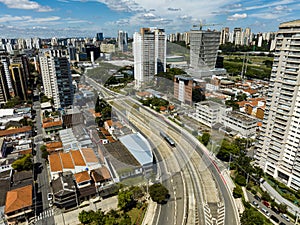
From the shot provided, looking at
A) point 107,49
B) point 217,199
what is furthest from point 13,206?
point 107,49

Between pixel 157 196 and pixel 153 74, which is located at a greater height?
pixel 153 74

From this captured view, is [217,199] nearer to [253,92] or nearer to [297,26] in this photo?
[297,26]

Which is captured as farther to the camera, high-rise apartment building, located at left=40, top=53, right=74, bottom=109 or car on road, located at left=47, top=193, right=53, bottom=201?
high-rise apartment building, located at left=40, top=53, right=74, bottom=109

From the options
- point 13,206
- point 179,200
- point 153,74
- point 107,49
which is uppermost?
point 107,49

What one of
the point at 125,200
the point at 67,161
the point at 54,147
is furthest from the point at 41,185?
the point at 125,200

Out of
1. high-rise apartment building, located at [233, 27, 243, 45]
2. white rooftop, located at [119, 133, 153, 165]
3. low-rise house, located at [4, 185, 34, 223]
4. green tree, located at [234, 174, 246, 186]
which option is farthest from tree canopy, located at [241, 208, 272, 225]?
high-rise apartment building, located at [233, 27, 243, 45]

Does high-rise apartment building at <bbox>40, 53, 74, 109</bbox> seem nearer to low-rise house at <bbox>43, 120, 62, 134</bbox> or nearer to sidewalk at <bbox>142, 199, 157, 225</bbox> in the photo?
low-rise house at <bbox>43, 120, 62, 134</bbox>

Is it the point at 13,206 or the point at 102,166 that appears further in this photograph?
the point at 102,166
